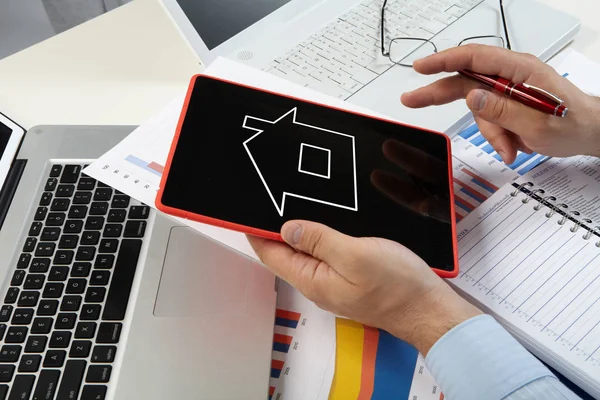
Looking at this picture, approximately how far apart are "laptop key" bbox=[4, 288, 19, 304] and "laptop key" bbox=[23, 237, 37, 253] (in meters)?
0.05

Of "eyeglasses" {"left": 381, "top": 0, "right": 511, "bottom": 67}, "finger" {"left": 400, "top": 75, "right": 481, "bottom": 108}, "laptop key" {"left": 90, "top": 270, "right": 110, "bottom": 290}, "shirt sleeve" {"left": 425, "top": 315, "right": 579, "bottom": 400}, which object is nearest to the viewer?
"shirt sleeve" {"left": 425, "top": 315, "right": 579, "bottom": 400}

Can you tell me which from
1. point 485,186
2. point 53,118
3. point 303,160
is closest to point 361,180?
point 303,160

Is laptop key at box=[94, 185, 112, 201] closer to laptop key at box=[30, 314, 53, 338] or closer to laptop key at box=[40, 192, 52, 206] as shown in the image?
laptop key at box=[40, 192, 52, 206]

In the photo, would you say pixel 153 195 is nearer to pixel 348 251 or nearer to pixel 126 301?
pixel 126 301

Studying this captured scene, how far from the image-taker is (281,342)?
550 millimetres

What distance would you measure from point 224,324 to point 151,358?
80mm

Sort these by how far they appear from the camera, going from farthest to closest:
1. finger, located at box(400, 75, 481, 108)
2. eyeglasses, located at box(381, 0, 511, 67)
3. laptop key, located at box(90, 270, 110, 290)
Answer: eyeglasses, located at box(381, 0, 511, 67) → finger, located at box(400, 75, 481, 108) → laptop key, located at box(90, 270, 110, 290)

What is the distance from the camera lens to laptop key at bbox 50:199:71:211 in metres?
0.61

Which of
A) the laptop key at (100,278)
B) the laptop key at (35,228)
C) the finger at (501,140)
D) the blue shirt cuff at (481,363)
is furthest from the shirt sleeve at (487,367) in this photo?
the laptop key at (35,228)

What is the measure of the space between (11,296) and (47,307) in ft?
0.14

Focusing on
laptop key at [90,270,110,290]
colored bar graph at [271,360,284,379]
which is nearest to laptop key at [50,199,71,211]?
laptop key at [90,270,110,290]

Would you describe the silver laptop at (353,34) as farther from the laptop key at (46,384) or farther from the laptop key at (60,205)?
the laptop key at (46,384)

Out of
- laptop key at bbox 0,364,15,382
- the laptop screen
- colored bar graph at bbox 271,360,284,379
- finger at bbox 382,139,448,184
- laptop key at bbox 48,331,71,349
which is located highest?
the laptop screen

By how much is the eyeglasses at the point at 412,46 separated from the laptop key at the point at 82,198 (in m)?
0.47
